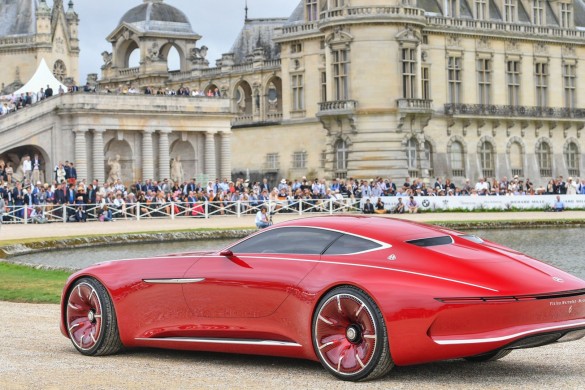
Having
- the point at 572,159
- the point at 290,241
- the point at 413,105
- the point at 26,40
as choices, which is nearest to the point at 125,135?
the point at 413,105

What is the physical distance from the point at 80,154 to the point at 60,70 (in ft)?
157

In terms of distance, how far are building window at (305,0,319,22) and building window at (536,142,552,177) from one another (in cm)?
1620

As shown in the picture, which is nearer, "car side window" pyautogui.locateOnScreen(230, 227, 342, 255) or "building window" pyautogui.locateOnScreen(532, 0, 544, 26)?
"car side window" pyautogui.locateOnScreen(230, 227, 342, 255)

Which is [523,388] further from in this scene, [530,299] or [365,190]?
[365,190]

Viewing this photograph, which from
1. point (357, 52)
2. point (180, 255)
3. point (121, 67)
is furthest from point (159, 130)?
point (180, 255)

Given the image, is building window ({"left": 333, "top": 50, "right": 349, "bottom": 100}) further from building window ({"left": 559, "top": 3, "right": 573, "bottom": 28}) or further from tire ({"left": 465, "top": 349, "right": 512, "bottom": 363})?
tire ({"left": 465, "top": 349, "right": 512, "bottom": 363})

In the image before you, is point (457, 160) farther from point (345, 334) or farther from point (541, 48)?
point (345, 334)

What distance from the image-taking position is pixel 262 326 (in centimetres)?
1184

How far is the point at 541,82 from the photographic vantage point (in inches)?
3059

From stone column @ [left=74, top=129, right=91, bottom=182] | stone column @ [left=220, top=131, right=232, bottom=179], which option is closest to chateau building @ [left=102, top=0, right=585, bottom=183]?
stone column @ [left=220, top=131, right=232, bottom=179]

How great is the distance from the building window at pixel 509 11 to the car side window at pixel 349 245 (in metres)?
67.2

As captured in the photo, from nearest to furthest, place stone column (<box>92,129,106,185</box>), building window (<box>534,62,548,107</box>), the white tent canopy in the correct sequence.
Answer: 1. stone column (<box>92,129,106,185</box>)
2. the white tent canopy
3. building window (<box>534,62,548,107</box>)

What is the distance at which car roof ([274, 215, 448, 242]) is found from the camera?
11.7 metres

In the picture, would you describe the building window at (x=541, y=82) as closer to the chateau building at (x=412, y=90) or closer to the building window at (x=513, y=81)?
the chateau building at (x=412, y=90)
